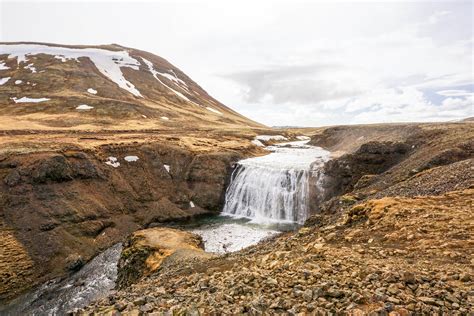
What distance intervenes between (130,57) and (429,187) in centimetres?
13439

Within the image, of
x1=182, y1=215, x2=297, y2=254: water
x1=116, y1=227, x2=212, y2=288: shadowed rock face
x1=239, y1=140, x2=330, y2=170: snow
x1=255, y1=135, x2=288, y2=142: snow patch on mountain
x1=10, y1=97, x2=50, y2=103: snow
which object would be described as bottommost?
x1=182, y1=215, x2=297, y2=254: water

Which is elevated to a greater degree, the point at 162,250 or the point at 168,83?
the point at 168,83

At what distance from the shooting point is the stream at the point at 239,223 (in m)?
22.5

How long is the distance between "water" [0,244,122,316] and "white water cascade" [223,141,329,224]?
60.1 ft

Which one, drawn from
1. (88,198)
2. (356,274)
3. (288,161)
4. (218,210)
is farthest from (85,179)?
(356,274)

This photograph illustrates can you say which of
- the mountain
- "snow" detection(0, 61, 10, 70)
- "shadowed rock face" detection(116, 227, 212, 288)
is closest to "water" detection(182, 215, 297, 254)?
"shadowed rock face" detection(116, 227, 212, 288)

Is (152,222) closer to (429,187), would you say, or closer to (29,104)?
(429,187)

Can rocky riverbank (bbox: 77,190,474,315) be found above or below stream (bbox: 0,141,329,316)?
above

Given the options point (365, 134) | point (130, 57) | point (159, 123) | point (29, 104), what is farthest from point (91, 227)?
point (130, 57)

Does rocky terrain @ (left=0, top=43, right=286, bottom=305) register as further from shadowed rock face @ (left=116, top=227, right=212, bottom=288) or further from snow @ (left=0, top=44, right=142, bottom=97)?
snow @ (left=0, top=44, right=142, bottom=97)

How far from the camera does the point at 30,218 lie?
29.0 m

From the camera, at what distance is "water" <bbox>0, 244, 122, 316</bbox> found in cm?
2142

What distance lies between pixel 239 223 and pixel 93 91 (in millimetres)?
78629

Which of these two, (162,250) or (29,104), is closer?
(162,250)
